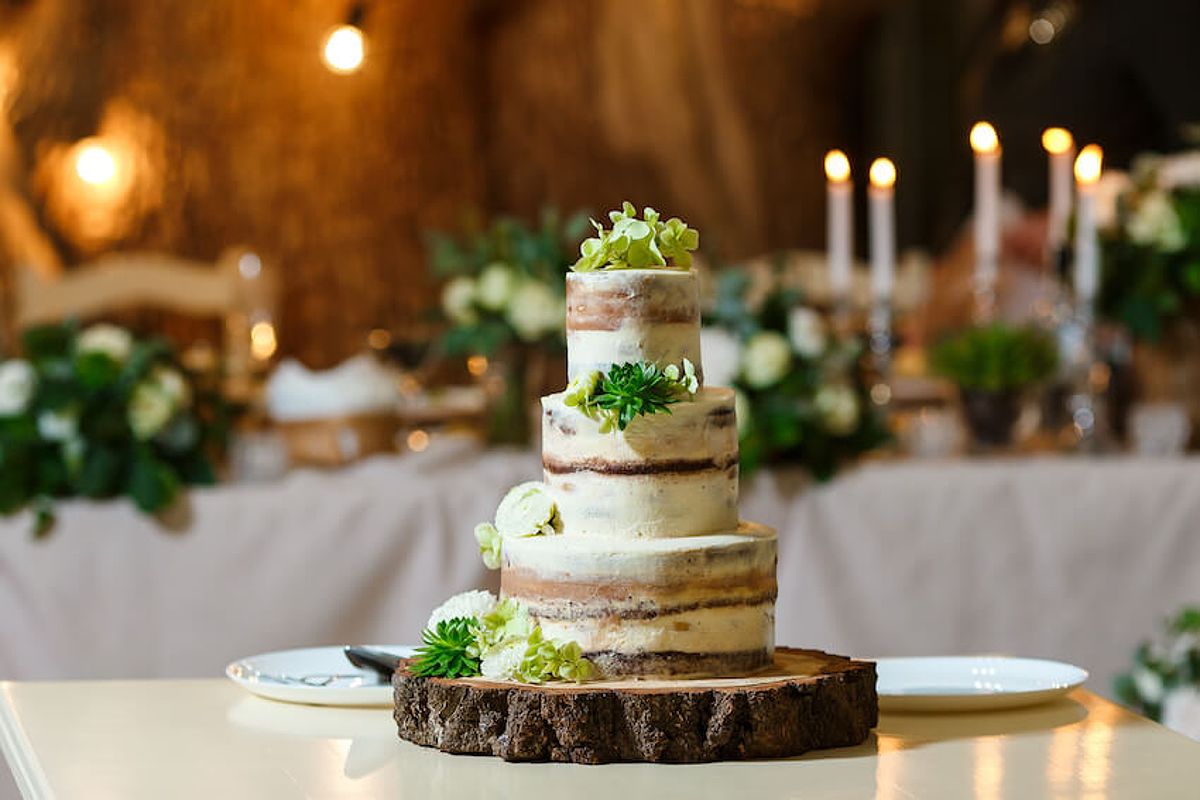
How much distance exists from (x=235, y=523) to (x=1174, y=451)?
5.98ft

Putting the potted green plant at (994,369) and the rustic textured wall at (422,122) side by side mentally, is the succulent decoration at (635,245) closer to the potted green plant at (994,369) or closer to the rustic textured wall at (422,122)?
the potted green plant at (994,369)

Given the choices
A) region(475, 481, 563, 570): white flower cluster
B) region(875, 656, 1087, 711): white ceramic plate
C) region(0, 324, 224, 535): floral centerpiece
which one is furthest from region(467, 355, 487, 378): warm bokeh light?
region(475, 481, 563, 570): white flower cluster

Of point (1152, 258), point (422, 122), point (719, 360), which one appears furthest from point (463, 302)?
point (422, 122)

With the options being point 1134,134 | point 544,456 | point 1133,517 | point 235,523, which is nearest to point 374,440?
point 235,523

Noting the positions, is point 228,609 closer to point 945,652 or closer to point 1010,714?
point 945,652

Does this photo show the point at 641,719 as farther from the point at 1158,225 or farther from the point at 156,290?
the point at 156,290

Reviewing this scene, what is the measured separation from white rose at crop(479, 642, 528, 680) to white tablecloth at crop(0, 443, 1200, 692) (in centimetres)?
181

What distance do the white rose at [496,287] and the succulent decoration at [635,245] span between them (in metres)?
2.00

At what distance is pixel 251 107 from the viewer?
749 centimetres

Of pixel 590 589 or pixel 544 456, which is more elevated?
pixel 544 456

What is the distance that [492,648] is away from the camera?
1515 mm

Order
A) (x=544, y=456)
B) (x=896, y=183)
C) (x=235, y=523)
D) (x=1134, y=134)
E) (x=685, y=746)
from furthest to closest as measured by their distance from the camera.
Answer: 1. (x=896, y=183)
2. (x=1134, y=134)
3. (x=235, y=523)
4. (x=544, y=456)
5. (x=685, y=746)

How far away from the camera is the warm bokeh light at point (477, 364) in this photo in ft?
11.8

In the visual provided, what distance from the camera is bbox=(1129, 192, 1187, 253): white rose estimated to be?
11.9ft
